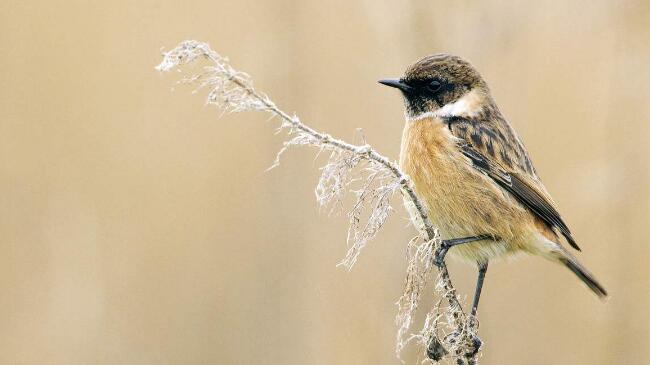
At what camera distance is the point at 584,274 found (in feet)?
12.5

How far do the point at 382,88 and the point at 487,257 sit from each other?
1290 millimetres

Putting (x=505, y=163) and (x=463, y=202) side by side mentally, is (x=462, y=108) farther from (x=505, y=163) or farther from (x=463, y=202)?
(x=463, y=202)

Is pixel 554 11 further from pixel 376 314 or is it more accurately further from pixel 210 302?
pixel 210 302

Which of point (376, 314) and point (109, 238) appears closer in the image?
point (376, 314)

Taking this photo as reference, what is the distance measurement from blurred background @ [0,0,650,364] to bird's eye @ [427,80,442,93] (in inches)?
7.5

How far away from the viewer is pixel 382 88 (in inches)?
185

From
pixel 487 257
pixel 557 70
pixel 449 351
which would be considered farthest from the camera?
pixel 557 70

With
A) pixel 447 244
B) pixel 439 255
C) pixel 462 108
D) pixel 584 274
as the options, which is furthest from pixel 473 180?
pixel 439 255

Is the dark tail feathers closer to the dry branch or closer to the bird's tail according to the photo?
the bird's tail

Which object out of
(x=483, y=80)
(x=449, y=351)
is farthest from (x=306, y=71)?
(x=449, y=351)

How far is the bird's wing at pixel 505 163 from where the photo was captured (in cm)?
392

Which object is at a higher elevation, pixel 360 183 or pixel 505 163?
pixel 505 163

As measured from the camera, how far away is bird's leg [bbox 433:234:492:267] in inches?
111

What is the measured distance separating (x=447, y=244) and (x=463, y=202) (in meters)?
0.65
